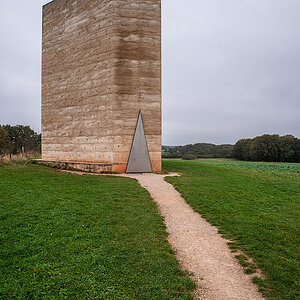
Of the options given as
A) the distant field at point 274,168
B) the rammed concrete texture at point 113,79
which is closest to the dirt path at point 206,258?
the rammed concrete texture at point 113,79

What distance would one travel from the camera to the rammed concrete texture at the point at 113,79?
1873 cm

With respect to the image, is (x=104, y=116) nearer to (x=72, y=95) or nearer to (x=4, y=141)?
(x=72, y=95)

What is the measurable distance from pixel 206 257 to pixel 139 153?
14085 millimetres

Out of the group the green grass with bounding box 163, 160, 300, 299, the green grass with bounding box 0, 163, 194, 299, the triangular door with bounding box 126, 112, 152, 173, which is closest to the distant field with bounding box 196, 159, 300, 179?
the triangular door with bounding box 126, 112, 152, 173

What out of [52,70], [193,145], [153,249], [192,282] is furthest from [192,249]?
[193,145]

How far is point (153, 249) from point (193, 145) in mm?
79207

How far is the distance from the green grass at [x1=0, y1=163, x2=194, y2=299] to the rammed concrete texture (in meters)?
11.1

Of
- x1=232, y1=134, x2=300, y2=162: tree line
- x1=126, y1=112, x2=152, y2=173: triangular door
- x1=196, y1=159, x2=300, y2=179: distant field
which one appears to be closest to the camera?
x1=126, y1=112, x2=152, y2=173: triangular door

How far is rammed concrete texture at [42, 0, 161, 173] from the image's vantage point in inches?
738

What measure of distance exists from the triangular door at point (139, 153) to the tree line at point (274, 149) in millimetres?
46016

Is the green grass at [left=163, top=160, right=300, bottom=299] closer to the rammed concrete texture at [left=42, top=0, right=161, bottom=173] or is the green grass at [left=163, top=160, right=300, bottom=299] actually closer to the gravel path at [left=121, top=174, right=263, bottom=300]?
the gravel path at [left=121, top=174, right=263, bottom=300]

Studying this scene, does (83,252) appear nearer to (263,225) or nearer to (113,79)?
(263,225)

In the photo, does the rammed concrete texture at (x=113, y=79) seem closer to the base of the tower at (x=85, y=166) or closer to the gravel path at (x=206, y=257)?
the base of the tower at (x=85, y=166)

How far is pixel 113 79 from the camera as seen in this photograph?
18.6 m
